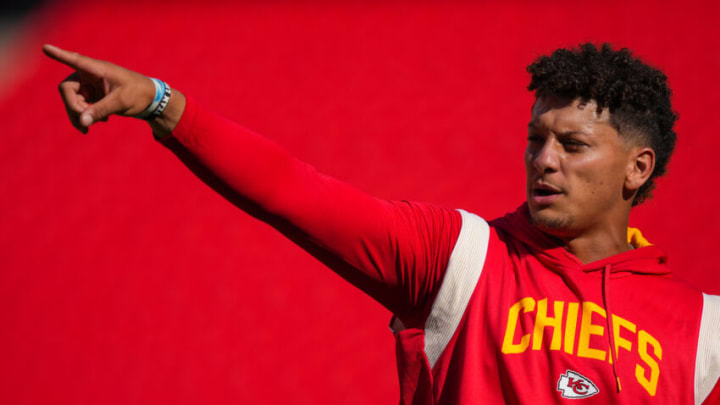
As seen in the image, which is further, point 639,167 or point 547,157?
point 639,167

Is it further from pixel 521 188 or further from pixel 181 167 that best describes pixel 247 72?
pixel 521 188

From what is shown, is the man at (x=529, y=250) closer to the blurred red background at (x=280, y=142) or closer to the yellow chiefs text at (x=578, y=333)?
the yellow chiefs text at (x=578, y=333)

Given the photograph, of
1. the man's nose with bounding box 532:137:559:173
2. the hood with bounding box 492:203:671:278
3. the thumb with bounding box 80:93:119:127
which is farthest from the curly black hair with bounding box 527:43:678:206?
the thumb with bounding box 80:93:119:127

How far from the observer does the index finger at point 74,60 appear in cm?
93

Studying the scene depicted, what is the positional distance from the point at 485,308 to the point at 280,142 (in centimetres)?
224

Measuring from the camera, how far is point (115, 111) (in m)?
0.96

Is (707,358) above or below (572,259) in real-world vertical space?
below

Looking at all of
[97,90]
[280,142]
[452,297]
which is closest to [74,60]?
[97,90]

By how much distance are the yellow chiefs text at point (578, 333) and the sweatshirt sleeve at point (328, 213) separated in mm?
163

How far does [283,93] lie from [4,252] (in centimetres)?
148

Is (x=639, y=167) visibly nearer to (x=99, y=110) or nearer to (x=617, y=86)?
(x=617, y=86)

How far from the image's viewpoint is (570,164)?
4.46ft

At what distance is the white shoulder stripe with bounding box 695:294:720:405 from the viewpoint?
4.04 ft

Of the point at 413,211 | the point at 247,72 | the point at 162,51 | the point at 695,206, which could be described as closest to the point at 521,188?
the point at 695,206
